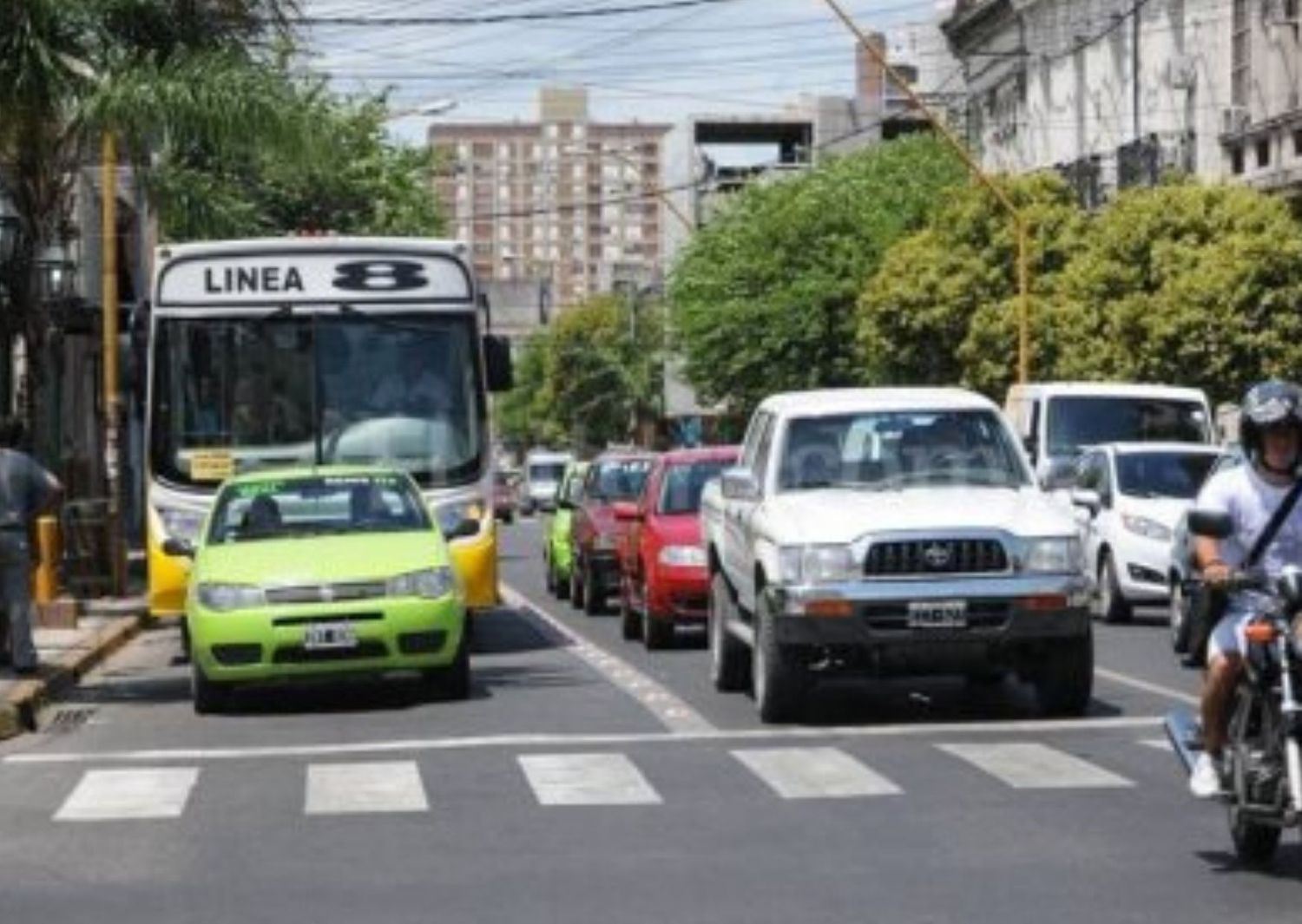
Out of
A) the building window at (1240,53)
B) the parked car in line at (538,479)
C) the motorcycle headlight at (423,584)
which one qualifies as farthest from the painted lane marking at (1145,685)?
the parked car in line at (538,479)

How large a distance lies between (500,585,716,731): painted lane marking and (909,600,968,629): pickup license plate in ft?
4.75

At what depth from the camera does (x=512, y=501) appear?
7994 cm

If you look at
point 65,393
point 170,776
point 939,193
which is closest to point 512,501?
point 939,193

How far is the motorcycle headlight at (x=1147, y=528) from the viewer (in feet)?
86.8

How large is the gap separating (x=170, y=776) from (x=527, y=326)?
534 feet

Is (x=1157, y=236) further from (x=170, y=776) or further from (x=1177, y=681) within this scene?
(x=170, y=776)

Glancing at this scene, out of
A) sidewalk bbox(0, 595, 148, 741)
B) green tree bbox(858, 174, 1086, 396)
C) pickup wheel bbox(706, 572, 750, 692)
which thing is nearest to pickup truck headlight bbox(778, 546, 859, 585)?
pickup wheel bbox(706, 572, 750, 692)

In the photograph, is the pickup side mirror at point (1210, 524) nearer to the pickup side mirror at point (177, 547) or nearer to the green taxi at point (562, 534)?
the pickup side mirror at point (177, 547)

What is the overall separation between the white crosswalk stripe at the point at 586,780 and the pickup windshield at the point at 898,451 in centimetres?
275

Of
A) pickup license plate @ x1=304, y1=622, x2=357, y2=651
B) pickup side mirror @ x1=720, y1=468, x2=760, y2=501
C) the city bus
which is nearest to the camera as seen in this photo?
pickup side mirror @ x1=720, y1=468, x2=760, y2=501

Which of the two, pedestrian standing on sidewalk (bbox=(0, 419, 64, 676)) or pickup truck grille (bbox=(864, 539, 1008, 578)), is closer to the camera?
pickup truck grille (bbox=(864, 539, 1008, 578))

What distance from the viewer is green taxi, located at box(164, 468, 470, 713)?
57.7 ft

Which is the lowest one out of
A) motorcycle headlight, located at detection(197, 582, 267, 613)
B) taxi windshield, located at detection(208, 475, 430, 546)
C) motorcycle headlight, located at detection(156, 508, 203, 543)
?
motorcycle headlight, located at detection(197, 582, 267, 613)

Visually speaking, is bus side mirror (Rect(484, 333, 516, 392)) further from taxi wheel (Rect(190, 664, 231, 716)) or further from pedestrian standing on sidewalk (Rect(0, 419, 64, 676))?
taxi wheel (Rect(190, 664, 231, 716))
